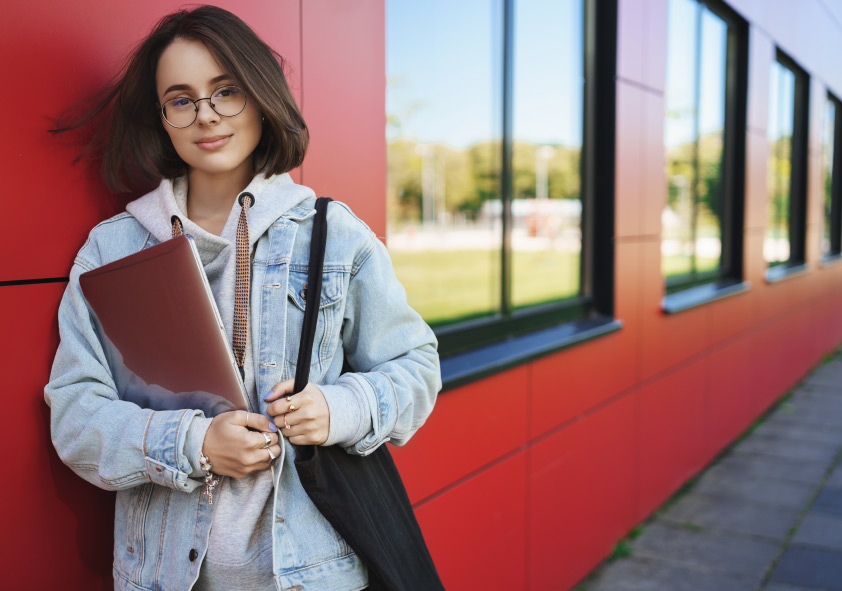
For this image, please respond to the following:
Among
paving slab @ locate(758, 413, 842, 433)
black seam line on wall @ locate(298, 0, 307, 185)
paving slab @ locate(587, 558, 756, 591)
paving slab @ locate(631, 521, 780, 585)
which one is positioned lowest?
paving slab @ locate(587, 558, 756, 591)

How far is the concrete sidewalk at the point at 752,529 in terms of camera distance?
3.85 m

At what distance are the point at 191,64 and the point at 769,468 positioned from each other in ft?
17.7

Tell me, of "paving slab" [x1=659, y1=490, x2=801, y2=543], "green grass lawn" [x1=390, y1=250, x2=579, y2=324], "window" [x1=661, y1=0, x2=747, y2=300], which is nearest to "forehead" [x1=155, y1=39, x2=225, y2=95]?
"green grass lawn" [x1=390, y1=250, x2=579, y2=324]

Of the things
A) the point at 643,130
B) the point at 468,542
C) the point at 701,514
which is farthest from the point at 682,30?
the point at 468,542

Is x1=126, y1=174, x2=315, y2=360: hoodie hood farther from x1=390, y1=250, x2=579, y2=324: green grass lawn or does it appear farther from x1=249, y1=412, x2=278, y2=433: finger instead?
x1=390, y1=250, x2=579, y2=324: green grass lawn

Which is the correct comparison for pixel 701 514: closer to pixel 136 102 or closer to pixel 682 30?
pixel 682 30

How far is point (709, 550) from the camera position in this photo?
4195mm

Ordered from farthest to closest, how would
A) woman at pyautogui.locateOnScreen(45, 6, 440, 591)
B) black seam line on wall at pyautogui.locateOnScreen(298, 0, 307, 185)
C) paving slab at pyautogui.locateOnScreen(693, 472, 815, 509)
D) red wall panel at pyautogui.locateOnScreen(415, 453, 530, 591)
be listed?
paving slab at pyautogui.locateOnScreen(693, 472, 815, 509) < red wall panel at pyautogui.locateOnScreen(415, 453, 530, 591) < black seam line on wall at pyautogui.locateOnScreen(298, 0, 307, 185) < woman at pyautogui.locateOnScreen(45, 6, 440, 591)

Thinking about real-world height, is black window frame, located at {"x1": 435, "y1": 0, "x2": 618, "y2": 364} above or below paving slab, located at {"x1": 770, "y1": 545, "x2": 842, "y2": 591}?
above

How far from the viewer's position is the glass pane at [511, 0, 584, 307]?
13.6 ft

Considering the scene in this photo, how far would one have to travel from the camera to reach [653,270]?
15.3ft

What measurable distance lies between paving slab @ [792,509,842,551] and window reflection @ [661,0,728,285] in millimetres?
1729

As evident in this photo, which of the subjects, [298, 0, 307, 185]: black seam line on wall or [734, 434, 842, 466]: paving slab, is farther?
[734, 434, 842, 466]: paving slab

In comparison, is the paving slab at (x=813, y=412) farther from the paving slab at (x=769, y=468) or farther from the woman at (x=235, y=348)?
the woman at (x=235, y=348)
